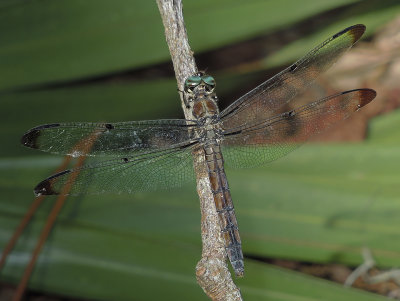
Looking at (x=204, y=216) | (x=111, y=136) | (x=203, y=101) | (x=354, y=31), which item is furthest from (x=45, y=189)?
(x=354, y=31)

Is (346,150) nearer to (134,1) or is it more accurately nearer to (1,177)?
(134,1)

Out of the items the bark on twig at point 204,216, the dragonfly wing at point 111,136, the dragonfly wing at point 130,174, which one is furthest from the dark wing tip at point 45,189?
the bark on twig at point 204,216

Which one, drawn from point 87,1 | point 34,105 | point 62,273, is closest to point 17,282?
point 62,273

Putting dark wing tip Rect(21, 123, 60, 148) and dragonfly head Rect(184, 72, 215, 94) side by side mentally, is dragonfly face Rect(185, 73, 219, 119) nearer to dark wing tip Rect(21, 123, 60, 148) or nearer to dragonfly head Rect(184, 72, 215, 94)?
dragonfly head Rect(184, 72, 215, 94)

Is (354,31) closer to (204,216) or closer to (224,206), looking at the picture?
(224,206)

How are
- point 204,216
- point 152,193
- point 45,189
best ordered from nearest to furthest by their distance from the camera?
1. point 204,216
2. point 45,189
3. point 152,193

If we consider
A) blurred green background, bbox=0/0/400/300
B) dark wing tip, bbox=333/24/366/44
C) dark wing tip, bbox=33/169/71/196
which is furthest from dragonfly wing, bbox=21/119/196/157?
dark wing tip, bbox=333/24/366/44
